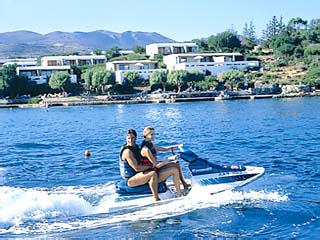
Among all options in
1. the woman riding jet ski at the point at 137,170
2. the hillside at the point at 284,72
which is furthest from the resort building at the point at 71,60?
the woman riding jet ski at the point at 137,170

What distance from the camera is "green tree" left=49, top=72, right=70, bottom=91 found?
109 m

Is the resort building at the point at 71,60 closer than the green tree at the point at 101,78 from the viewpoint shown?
No

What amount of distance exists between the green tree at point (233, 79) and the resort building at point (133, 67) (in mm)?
16369

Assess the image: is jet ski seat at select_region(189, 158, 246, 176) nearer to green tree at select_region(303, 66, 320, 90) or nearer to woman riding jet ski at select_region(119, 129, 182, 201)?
woman riding jet ski at select_region(119, 129, 182, 201)

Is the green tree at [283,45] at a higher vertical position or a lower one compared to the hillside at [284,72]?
higher

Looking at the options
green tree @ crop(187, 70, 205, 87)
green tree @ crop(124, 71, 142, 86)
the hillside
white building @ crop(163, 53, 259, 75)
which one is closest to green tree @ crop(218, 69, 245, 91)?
green tree @ crop(187, 70, 205, 87)

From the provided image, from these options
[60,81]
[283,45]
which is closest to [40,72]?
[60,81]

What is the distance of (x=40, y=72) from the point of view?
397ft

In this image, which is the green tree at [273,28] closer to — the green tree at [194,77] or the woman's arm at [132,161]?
the green tree at [194,77]

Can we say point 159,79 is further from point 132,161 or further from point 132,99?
point 132,161

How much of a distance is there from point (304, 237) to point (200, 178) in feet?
10.2

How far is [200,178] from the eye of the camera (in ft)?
47.5

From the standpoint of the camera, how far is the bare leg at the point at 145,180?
1393 centimetres

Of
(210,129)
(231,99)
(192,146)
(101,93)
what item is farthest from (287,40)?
(192,146)
